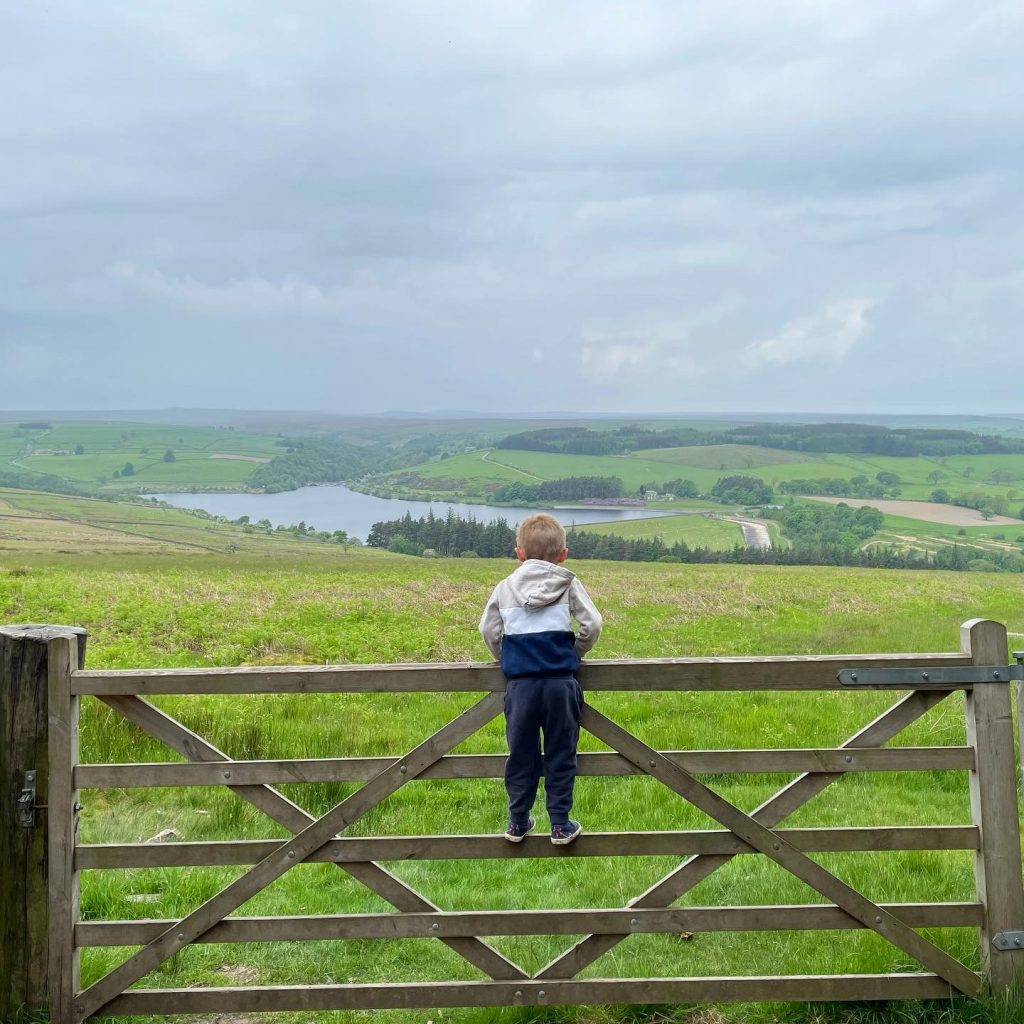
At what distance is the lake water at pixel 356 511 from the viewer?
140m

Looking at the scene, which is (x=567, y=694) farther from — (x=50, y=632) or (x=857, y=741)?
(x=50, y=632)

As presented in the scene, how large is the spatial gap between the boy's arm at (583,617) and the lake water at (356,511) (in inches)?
4496

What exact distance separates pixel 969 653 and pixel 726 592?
38.0m

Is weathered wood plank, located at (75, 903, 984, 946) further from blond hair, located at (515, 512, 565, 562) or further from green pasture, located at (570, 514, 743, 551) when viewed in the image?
green pasture, located at (570, 514, 743, 551)

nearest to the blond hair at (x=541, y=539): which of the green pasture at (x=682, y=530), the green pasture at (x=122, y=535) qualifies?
the green pasture at (x=122, y=535)

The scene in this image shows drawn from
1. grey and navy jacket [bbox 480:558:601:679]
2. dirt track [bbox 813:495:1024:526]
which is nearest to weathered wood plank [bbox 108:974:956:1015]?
grey and navy jacket [bbox 480:558:601:679]

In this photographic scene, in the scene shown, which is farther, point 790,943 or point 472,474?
point 472,474

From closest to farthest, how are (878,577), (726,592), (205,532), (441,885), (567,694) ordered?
(567,694), (441,885), (726,592), (878,577), (205,532)

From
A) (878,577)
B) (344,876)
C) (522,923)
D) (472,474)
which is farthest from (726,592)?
(472,474)

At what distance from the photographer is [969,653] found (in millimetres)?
4934

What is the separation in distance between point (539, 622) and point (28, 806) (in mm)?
2501

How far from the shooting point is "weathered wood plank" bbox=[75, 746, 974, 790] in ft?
15.7

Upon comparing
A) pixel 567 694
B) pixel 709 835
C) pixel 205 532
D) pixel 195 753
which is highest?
pixel 567 694

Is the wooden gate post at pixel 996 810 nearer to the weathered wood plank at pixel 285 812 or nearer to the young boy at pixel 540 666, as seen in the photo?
the young boy at pixel 540 666
